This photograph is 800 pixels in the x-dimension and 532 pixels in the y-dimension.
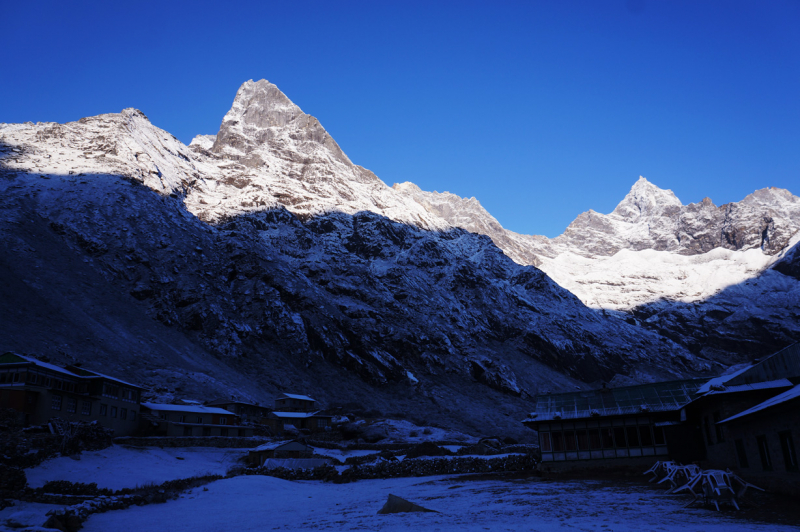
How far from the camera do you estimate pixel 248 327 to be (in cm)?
9819

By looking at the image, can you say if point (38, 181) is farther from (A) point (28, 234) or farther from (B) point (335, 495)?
(B) point (335, 495)

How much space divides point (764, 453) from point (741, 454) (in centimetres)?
265

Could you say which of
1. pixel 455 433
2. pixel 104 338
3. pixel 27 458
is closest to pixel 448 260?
pixel 455 433

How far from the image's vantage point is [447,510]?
21750 millimetres

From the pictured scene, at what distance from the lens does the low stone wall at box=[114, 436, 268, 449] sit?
48.9m

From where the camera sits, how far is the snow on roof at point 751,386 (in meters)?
23.2

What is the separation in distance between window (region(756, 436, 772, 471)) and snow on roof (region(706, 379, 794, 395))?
3.31 meters

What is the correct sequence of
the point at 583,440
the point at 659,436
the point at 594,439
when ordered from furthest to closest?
1. the point at 583,440
2. the point at 594,439
3. the point at 659,436

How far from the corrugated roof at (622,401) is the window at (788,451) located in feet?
53.0

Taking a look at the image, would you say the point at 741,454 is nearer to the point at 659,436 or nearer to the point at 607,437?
the point at 659,436

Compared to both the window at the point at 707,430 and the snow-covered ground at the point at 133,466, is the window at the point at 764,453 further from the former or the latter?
the snow-covered ground at the point at 133,466

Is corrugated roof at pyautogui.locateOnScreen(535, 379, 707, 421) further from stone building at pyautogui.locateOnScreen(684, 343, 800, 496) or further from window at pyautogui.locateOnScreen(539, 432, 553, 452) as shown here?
stone building at pyautogui.locateOnScreen(684, 343, 800, 496)

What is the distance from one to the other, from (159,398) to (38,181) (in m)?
73.9

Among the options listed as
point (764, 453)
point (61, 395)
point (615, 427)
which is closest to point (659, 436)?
point (615, 427)
